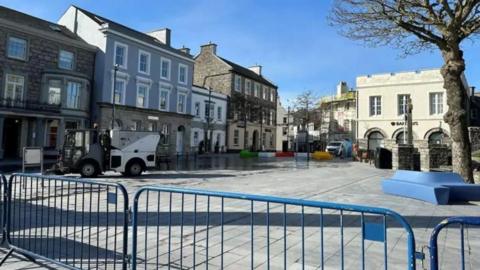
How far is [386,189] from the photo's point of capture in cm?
1132

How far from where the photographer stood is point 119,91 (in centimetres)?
3127

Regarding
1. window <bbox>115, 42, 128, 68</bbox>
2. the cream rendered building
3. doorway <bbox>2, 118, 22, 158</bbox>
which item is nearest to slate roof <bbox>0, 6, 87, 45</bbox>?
window <bbox>115, 42, 128, 68</bbox>

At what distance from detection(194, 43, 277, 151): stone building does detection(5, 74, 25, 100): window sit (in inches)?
970

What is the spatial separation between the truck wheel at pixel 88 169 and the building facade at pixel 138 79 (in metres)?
14.3

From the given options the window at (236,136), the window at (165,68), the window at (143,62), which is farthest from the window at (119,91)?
the window at (236,136)

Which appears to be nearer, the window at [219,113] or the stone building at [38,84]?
the stone building at [38,84]

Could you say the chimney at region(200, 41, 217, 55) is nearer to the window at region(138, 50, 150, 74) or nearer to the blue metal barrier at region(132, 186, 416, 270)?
the window at region(138, 50, 150, 74)

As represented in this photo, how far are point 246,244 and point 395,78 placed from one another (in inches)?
1553

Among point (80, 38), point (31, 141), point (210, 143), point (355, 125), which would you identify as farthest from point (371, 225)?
point (355, 125)

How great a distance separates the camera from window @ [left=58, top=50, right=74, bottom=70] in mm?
28139

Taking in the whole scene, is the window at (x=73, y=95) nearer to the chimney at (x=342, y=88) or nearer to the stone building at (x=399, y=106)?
the stone building at (x=399, y=106)

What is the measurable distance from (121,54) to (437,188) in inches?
1105

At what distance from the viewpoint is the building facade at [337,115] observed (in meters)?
54.1

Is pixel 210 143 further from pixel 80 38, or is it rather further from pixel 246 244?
pixel 246 244
